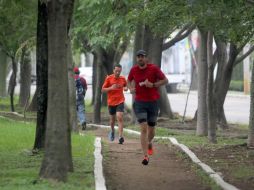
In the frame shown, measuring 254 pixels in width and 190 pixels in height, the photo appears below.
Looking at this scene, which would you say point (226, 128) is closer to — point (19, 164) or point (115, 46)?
Answer: point (115, 46)

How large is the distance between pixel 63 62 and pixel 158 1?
3.21 metres

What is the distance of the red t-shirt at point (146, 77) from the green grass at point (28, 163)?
4.66 feet

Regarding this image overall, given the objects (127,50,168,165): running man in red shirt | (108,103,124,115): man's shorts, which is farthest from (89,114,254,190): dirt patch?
(108,103,124,115): man's shorts

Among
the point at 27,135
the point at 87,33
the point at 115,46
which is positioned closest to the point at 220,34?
the point at 27,135

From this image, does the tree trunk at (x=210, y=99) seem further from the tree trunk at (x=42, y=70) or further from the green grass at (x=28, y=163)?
the tree trunk at (x=42, y=70)

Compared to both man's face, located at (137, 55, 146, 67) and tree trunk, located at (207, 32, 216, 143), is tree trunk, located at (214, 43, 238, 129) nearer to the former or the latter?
tree trunk, located at (207, 32, 216, 143)

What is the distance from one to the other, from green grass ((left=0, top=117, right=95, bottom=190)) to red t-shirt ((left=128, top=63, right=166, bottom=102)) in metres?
1.42

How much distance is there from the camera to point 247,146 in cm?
1444

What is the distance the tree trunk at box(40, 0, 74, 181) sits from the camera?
9250 mm

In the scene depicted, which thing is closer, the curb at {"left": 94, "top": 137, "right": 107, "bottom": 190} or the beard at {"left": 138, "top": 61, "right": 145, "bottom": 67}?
the curb at {"left": 94, "top": 137, "right": 107, "bottom": 190}

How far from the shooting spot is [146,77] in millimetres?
11602

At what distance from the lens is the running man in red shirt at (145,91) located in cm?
1156

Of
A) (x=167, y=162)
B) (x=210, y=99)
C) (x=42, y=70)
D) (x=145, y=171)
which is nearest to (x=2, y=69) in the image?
(x=210, y=99)

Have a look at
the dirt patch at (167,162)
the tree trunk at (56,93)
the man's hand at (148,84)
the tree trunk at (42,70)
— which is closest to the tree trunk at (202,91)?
the dirt patch at (167,162)
